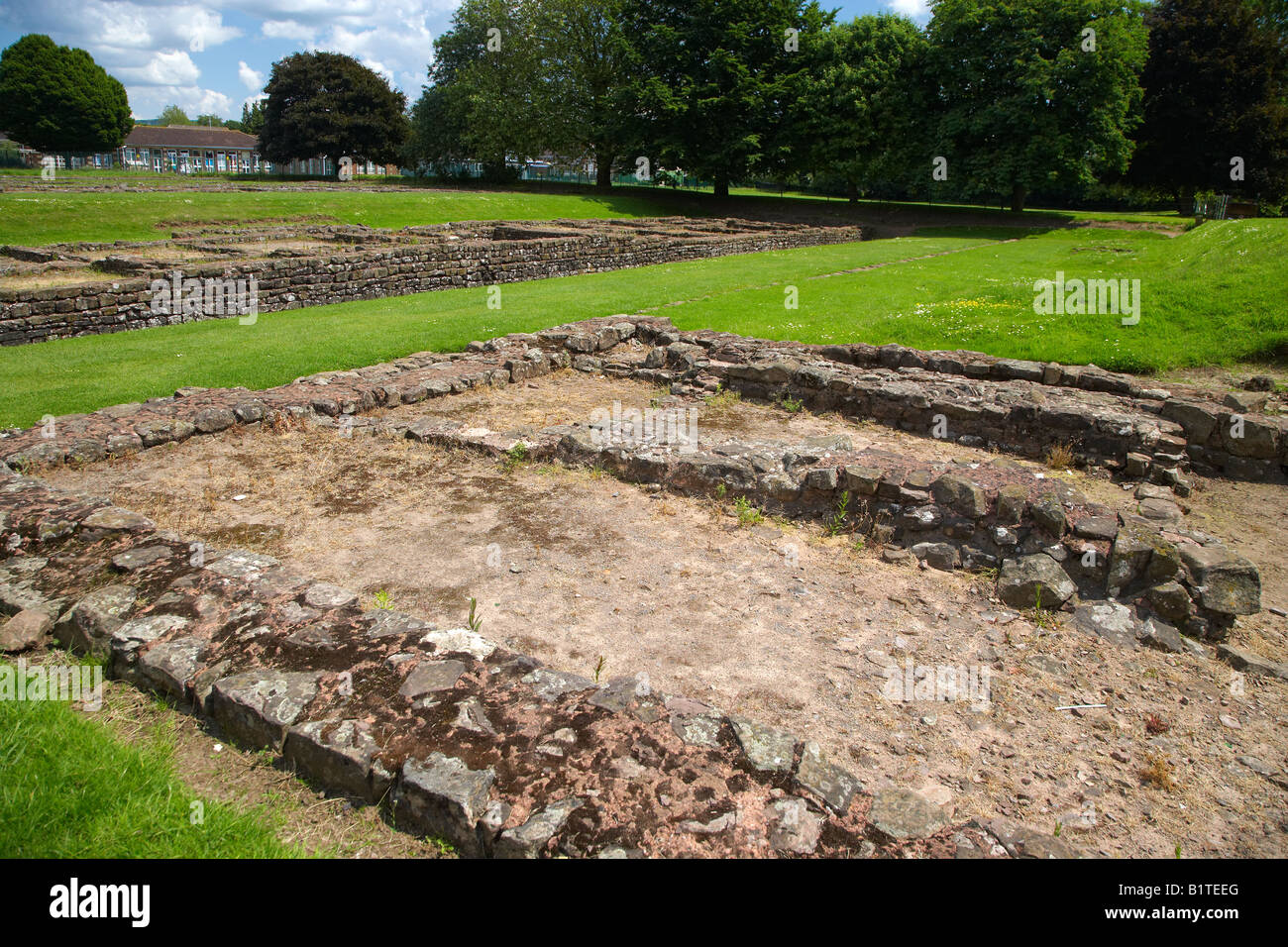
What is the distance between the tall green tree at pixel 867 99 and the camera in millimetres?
42188

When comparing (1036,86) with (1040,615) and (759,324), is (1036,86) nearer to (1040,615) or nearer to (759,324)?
(759,324)

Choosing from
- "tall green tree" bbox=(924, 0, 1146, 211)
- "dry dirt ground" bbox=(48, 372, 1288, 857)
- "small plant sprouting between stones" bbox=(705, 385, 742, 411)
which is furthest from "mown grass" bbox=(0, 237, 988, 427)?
"tall green tree" bbox=(924, 0, 1146, 211)

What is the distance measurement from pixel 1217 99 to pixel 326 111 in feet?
195

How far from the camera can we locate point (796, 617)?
5.65 metres

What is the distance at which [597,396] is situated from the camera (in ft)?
38.4

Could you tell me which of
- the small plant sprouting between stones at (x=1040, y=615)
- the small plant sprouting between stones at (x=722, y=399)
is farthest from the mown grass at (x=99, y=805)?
the small plant sprouting between stones at (x=722, y=399)

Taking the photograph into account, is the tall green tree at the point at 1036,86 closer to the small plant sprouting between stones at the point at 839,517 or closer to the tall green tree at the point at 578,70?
the tall green tree at the point at 578,70

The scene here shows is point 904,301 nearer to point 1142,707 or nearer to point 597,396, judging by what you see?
point 597,396

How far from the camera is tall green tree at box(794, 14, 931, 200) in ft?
138

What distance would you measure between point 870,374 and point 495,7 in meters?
56.9

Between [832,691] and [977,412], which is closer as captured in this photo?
[832,691]

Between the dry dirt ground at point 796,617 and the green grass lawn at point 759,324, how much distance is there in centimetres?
358

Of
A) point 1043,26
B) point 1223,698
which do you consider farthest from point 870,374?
point 1043,26

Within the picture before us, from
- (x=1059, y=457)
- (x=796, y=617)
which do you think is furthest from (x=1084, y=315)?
(x=796, y=617)
